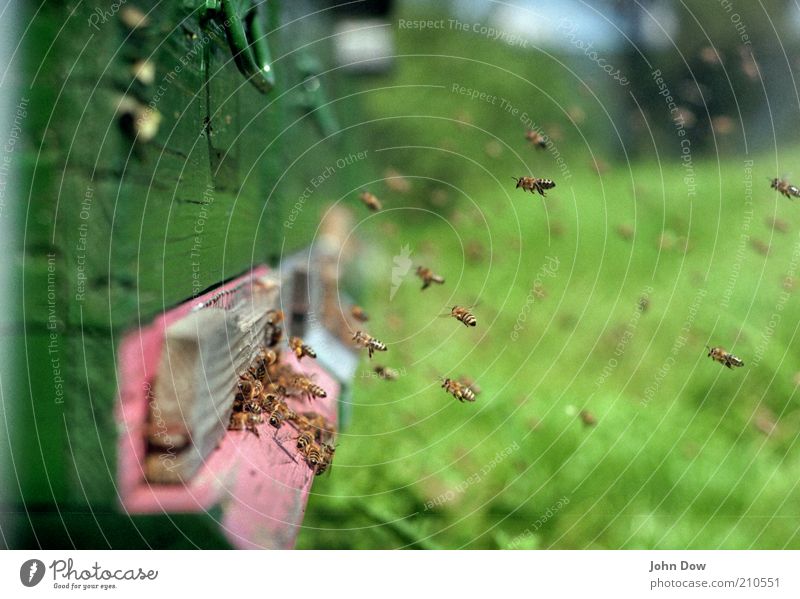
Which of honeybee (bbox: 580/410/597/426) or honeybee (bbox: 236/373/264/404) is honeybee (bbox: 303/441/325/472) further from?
honeybee (bbox: 580/410/597/426)

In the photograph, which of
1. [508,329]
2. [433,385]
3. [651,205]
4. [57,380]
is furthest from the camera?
[651,205]

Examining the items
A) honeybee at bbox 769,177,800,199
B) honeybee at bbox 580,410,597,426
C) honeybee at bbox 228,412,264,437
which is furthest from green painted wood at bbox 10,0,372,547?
honeybee at bbox 769,177,800,199

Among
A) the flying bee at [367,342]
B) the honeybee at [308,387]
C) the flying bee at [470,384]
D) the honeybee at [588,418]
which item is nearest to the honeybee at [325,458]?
the honeybee at [308,387]

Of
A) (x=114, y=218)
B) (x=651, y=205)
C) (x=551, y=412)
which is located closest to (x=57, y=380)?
(x=114, y=218)

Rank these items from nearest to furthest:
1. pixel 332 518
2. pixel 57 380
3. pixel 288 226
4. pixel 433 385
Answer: pixel 57 380
pixel 332 518
pixel 288 226
pixel 433 385

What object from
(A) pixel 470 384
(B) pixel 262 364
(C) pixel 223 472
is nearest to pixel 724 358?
(A) pixel 470 384

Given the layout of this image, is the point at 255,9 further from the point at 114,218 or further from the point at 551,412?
the point at 551,412
